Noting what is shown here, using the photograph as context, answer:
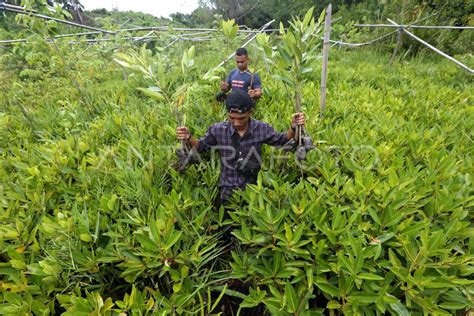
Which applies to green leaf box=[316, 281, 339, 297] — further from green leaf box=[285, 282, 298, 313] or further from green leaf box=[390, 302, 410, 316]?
green leaf box=[390, 302, 410, 316]

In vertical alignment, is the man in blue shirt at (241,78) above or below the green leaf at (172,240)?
above

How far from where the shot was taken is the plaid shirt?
1.98m

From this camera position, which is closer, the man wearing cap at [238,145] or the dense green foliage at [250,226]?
the dense green foliage at [250,226]

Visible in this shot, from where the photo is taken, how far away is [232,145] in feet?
6.57

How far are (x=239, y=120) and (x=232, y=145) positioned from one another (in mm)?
210

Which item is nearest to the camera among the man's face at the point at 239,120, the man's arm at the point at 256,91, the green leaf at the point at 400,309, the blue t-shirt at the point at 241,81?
the green leaf at the point at 400,309

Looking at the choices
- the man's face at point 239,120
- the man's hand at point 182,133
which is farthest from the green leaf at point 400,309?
the man's hand at point 182,133

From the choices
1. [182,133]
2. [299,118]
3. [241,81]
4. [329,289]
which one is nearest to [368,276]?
[329,289]

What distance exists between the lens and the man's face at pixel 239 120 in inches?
72.9

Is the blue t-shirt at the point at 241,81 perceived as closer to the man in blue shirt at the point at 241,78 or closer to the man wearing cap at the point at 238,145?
the man in blue shirt at the point at 241,78

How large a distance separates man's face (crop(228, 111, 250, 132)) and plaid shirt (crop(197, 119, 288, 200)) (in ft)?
0.13

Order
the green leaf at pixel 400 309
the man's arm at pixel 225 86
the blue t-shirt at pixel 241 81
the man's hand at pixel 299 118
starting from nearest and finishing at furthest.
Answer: the green leaf at pixel 400 309 → the man's hand at pixel 299 118 → the blue t-shirt at pixel 241 81 → the man's arm at pixel 225 86

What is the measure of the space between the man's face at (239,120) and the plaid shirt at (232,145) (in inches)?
1.6

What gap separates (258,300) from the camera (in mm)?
1363
